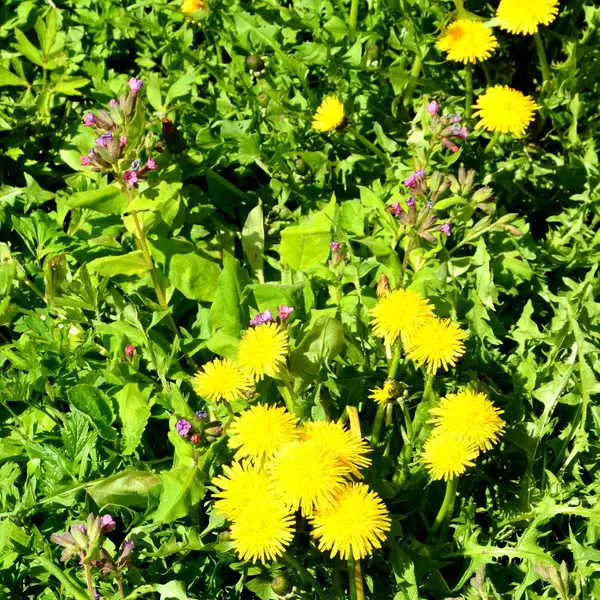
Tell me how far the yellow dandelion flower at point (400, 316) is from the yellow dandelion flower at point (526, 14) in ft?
4.90

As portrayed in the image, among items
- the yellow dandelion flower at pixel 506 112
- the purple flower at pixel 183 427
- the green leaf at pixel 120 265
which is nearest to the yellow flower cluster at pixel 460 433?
the purple flower at pixel 183 427

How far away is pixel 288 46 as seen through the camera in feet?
11.3

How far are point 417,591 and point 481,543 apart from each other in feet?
0.93

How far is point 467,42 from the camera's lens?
3.03 m

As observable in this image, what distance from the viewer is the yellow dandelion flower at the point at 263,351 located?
1.95 meters

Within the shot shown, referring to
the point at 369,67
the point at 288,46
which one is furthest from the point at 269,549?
the point at 288,46

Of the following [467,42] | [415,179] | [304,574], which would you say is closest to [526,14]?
[467,42]

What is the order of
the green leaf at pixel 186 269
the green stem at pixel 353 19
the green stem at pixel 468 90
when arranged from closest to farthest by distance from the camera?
the green leaf at pixel 186 269 → the green stem at pixel 468 90 → the green stem at pixel 353 19

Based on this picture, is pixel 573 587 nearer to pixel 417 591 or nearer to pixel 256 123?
pixel 417 591

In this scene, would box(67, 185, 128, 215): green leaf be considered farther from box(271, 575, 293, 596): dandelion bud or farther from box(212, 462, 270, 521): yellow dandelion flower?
box(271, 575, 293, 596): dandelion bud

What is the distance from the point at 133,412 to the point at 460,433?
1.00 metres

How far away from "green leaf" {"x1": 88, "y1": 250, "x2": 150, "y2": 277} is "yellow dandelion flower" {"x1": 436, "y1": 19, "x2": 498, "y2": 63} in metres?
1.42

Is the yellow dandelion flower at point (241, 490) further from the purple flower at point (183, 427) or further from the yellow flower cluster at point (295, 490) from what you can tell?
the purple flower at point (183, 427)

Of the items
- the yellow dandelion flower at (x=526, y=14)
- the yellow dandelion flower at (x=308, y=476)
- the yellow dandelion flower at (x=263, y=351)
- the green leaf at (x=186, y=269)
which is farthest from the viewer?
the yellow dandelion flower at (x=526, y=14)
